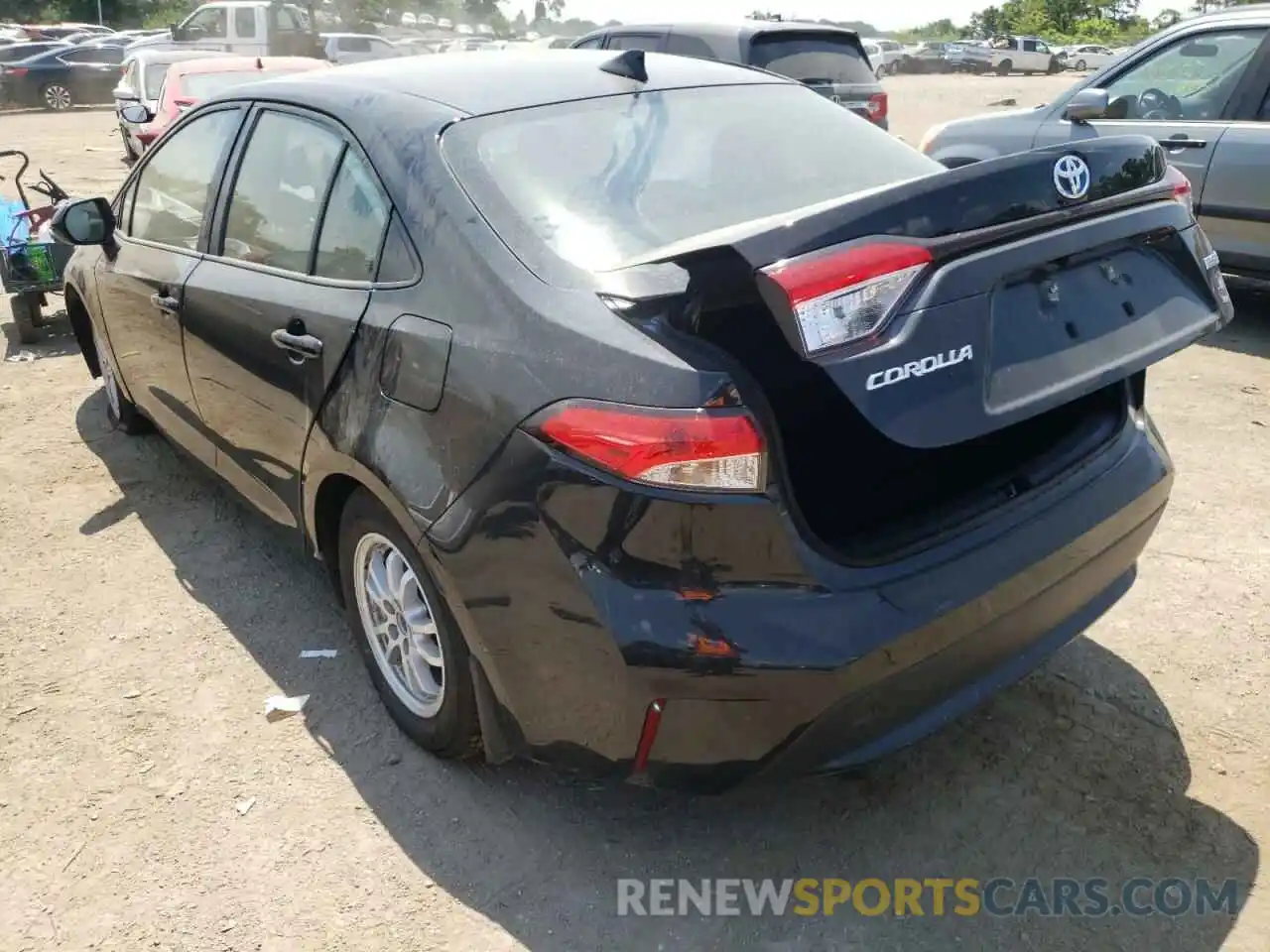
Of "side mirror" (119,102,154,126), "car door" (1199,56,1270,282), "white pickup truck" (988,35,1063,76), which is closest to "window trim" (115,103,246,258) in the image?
"side mirror" (119,102,154,126)

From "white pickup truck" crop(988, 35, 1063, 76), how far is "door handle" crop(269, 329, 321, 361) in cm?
5514

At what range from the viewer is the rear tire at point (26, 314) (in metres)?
6.56

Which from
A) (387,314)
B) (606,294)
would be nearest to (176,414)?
(387,314)

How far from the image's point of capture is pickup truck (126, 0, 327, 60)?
1980cm

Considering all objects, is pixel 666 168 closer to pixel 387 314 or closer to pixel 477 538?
pixel 387 314

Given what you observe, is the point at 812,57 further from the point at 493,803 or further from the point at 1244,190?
the point at 493,803

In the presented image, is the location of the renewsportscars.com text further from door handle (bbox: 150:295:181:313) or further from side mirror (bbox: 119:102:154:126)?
side mirror (bbox: 119:102:154:126)

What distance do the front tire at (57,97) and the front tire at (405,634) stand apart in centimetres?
2934

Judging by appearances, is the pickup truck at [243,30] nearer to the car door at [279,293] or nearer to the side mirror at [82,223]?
the side mirror at [82,223]

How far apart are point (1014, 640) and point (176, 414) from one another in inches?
119

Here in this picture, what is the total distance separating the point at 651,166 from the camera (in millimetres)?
2682

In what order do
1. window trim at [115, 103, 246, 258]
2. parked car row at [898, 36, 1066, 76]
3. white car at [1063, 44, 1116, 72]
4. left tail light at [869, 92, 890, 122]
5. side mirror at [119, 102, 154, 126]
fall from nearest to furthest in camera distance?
window trim at [115, 103, 246, 258] → side mirror at [119, 102, 154, 126] → left tail light at [869, 92, 890, 122] → white car at [1063, 44, 1116, 72] → parked car row at [898, 36, 1066, 76]

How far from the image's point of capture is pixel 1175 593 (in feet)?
11.4

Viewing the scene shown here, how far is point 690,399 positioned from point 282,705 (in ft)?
5.89
